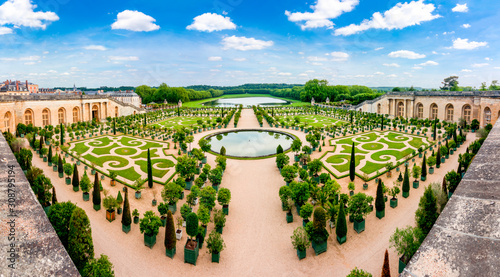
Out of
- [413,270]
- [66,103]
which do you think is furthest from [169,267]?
[66,103]

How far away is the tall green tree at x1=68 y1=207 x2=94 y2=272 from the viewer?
1066 centimetres

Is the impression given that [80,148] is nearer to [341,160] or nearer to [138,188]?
[138,188]

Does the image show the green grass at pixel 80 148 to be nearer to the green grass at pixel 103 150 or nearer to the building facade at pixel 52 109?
the green grass at pixel 103 150

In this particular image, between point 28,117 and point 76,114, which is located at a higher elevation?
point 76,114

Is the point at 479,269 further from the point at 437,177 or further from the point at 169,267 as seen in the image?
the point at 437,177

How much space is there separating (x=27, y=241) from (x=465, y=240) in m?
7.08

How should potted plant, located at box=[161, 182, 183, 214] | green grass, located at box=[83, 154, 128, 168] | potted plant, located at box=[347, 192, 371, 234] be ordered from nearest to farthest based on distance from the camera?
potted plant, located at box=[347, 192, 371, 234] < potted plant, located at box=[161, 182, 183, 214] < green grass, located at box=[83, 154, 128, 168]

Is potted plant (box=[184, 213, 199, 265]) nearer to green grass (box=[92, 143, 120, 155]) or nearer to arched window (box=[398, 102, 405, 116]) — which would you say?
green grass (box=[92, 143, 120, 155])

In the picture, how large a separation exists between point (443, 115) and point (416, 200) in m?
37.9

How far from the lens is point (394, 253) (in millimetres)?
12797

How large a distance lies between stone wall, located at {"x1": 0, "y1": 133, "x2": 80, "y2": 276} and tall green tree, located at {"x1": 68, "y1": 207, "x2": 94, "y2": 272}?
13.8 ft

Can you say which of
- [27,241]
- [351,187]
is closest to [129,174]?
[351,187]

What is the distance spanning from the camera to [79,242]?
10.8 meters

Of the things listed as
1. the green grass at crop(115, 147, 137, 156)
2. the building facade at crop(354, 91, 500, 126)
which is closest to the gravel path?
the green grass at crop(115, 147, 137, 156)
